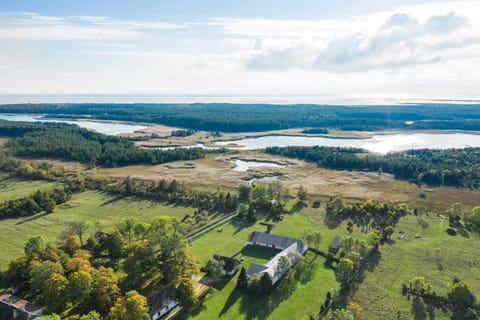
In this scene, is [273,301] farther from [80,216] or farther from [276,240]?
[80,216]

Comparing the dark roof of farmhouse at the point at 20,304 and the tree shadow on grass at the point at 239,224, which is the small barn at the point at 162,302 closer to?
the dark roof of farmhouse at the point at 20,304

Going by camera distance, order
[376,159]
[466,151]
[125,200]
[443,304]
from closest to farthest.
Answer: [443,304], [125,200], [376,159], [466,151]

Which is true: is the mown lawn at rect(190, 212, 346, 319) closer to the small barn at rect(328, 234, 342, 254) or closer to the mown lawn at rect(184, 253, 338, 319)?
the mown lawn at rect(184, 253, 338, 319)

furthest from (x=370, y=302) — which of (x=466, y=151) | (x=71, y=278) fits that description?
(x=466, y=151)

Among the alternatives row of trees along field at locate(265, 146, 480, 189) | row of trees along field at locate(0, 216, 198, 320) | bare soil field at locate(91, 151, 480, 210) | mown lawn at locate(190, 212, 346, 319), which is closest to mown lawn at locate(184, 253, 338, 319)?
mown lawn at locate(190, 212, 346, 319)

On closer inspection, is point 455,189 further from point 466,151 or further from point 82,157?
point 82,157

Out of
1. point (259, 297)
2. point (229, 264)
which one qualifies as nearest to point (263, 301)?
point (259, 297)
